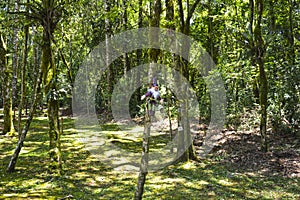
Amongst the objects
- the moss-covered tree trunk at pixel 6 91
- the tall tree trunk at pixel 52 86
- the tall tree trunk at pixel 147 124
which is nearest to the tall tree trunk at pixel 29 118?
the tall tree trunk at pixel 52 86

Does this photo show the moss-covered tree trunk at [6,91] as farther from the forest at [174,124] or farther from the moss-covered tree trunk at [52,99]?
the moss-covered tree trunk at [52,99]

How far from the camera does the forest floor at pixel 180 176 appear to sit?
21.8 ft

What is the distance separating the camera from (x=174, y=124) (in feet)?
53.3

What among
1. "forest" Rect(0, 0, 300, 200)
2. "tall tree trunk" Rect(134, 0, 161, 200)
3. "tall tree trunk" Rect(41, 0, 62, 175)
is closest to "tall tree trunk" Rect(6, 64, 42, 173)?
"forest" Rect(0, 0, 300, 200)

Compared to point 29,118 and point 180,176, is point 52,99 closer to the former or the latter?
point 29,118

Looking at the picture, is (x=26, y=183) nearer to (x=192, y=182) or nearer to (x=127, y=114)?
(x=192, y=182)

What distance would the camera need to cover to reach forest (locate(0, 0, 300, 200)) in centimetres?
690

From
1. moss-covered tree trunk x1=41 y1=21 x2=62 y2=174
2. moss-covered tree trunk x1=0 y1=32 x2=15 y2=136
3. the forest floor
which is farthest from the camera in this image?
moss-covered tree trunk x1=0 y1=32 x2=15 y2=136

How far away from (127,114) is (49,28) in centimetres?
1452

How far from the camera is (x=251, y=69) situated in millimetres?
11695

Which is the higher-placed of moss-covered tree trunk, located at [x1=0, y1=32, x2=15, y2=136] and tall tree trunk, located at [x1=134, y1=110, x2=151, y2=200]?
moss-covered tree trunk, located at [x1=0, y1=32, x2=15, y2=136]

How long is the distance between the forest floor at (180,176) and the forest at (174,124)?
0.09ft

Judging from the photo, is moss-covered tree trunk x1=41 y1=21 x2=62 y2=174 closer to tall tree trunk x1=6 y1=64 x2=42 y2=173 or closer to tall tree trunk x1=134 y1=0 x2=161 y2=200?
tall tree trunk x1=6 y1=64 x2=42 y2=173

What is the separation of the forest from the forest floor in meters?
0.03
